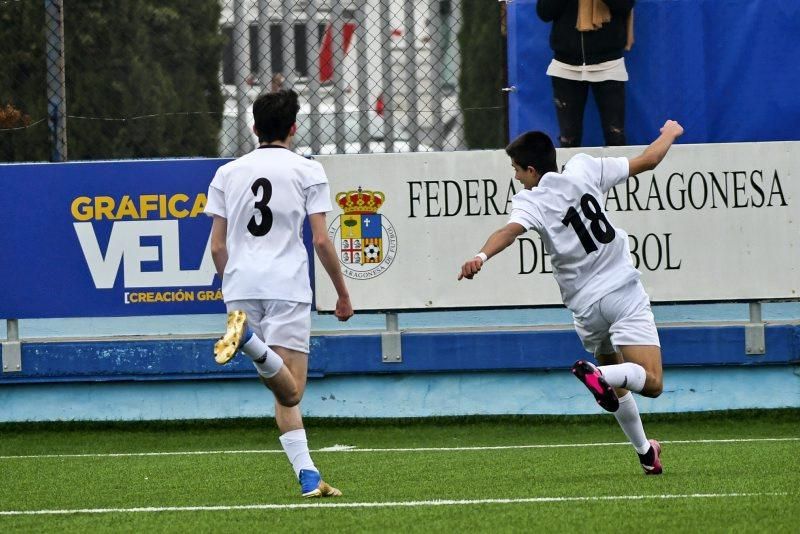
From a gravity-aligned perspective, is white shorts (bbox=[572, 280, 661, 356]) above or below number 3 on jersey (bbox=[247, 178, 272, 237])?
below

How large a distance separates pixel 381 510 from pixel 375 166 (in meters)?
4.79

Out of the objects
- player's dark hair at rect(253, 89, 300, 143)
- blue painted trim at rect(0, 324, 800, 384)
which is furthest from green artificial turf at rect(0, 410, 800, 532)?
player's dark hair at rect(253, 89, 300, 143)

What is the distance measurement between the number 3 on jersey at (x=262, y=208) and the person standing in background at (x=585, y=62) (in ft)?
15.5

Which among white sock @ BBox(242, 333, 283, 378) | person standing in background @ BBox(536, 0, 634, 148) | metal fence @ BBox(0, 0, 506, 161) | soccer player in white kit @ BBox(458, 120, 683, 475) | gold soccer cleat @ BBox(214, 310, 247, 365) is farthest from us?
metal fence @ BBox(0, 0, 506, 161)

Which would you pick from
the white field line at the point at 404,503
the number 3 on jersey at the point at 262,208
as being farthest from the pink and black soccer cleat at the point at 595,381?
the number 3 on jersey at the point at 262,208

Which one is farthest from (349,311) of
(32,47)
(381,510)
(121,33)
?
(121,33)

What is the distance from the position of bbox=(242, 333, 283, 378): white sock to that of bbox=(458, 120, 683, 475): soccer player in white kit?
138 cm

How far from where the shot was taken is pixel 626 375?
273 inches

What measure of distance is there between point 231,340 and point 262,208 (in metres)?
0.64

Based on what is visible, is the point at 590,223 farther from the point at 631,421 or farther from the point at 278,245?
the point at 278,245

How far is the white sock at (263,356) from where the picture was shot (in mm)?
6234

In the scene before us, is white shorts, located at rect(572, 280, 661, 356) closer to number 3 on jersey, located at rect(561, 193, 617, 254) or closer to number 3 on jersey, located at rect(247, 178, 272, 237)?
number 3 on jersey, located at rect(561, 193, 617, 254)

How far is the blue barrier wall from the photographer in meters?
11.1

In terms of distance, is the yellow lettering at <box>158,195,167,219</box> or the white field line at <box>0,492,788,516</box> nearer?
the white field line at <box>0,492,788,516</box>
